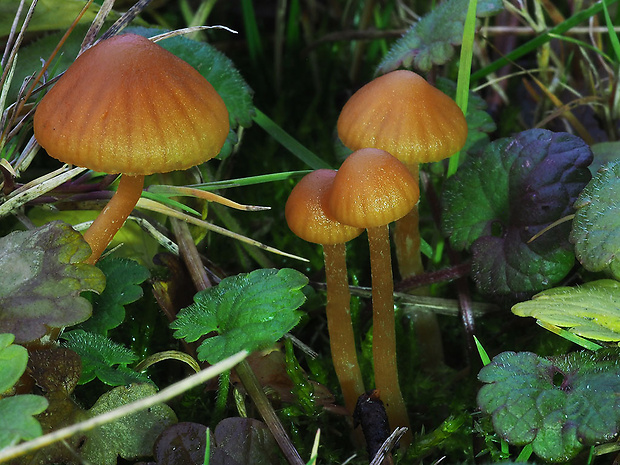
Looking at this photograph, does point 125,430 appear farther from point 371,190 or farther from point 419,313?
point 419,313

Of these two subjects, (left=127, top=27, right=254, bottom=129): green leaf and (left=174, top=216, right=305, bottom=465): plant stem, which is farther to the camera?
(left=127, top=27, right=254, bottom=129): green leaf

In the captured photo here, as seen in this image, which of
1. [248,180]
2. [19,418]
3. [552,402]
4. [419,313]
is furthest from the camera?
[419,313]

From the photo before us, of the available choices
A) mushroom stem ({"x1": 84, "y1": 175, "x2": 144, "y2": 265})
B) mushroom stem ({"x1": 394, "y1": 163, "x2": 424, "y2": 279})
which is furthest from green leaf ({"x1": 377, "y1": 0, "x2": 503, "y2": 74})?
mushroom stem ({"x1": 84, "y1": 175, "x2": 144, "y2": 265})

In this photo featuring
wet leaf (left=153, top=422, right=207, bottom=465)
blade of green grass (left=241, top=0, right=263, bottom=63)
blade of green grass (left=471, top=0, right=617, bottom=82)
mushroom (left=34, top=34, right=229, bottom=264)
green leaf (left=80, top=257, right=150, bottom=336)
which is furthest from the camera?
blade of green grass (left=241, top=0, right=263, bottom=63)

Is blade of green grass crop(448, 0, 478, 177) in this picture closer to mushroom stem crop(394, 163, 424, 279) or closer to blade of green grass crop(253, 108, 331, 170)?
mushroom stem crop(394, 163, 424, 279)

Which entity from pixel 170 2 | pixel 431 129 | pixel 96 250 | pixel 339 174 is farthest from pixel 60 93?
pixel 170 2

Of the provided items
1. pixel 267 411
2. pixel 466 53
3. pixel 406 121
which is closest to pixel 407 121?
pixel 406 121
